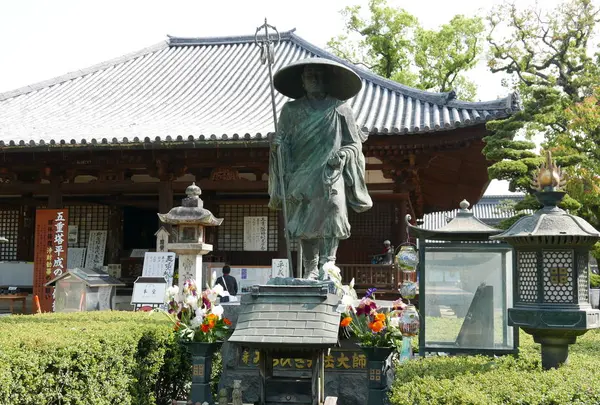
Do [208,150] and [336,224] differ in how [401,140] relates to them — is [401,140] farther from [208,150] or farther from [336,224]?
[336,224]

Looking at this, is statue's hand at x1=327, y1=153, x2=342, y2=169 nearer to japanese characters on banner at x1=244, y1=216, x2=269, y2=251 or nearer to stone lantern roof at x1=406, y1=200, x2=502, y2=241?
stone lantern roof at x1=406, y1=200, x2=502, y2=241

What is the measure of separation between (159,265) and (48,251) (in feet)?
8.32

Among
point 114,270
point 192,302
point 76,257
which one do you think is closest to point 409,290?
point 192,302

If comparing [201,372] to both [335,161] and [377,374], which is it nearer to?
[377,374]

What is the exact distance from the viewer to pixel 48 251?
1292cm

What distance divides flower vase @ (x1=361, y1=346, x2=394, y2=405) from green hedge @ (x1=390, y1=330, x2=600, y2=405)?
0.85 feet

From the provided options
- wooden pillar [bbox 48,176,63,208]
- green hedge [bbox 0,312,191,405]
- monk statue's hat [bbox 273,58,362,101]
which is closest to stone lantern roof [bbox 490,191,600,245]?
monk statue's hat [bbox 273,58,362,101]

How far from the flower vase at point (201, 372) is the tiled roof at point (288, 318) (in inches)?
24.7

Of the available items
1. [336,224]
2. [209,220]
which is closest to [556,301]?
[336,224]

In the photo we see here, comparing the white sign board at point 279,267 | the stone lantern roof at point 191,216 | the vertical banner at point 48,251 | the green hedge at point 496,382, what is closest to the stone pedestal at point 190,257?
the stone lantern roof at point 191,216

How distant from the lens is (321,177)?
5898 mm

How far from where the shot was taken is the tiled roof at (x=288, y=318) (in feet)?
15.9

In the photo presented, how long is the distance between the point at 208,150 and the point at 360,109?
3.62 metres

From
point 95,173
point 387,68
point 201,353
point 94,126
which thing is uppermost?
point 387,68
